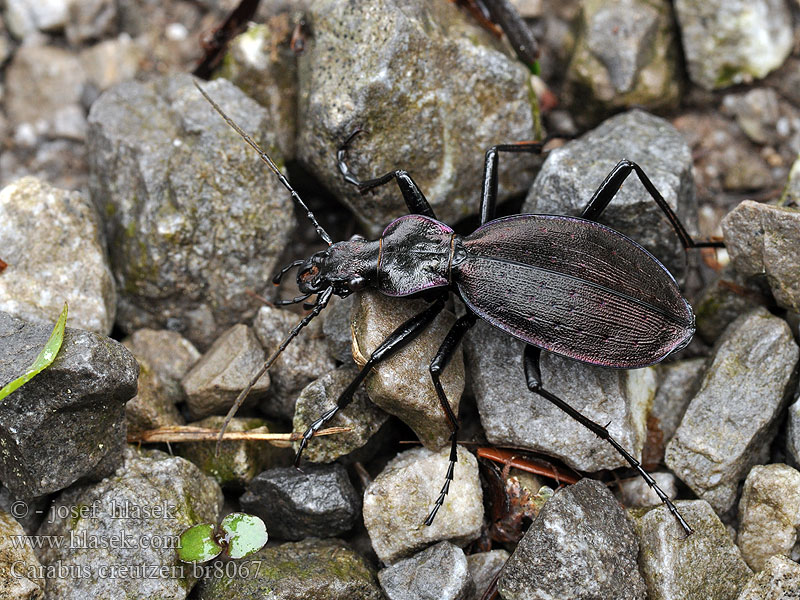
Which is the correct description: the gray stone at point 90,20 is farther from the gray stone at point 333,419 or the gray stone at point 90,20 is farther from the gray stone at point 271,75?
the gray stone at point 333,419

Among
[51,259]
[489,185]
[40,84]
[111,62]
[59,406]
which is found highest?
[111,62]

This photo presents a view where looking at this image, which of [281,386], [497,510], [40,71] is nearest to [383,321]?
[281,386]

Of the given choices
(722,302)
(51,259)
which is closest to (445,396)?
(722,302)

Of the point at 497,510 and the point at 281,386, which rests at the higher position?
the point at 281,386

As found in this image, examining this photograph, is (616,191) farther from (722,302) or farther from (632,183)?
(722,302)

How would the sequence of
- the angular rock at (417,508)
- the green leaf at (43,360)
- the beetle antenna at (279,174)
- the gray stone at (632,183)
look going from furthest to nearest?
the gray stone at (632,183)
the beetle antenna at (279,174)
the angular rock at (417,508)
the green leaf at (43,360)

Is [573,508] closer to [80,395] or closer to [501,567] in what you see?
[501,567]

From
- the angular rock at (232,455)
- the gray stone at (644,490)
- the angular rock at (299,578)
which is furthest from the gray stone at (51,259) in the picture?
the gray stone at (644,490)
